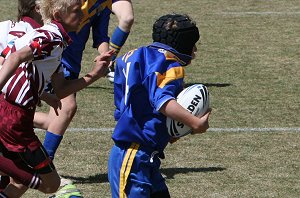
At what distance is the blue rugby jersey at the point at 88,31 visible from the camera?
26.4 feet

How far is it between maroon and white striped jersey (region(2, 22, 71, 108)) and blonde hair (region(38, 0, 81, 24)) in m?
0.07

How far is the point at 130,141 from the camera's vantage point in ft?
17.8

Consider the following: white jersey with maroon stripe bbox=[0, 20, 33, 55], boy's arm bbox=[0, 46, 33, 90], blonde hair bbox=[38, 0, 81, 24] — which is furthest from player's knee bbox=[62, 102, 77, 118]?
boy's arm bbox=[0, 46, 33, 90]

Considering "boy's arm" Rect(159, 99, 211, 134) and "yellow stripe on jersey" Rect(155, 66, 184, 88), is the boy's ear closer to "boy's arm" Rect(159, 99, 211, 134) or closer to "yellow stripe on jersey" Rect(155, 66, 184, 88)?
"yellow stripe on jersey" Rect(155, 66, 184, 88)

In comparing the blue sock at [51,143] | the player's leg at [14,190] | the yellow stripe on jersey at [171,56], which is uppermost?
the yellow stripe on jersey at [171,56]

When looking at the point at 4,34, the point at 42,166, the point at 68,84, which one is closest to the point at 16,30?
the point at 4,34

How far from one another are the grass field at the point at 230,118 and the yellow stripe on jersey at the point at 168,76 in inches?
74.2

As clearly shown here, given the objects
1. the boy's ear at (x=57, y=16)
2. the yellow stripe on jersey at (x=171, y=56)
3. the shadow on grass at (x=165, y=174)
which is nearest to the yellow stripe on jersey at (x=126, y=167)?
the yellow stripe on jersey at (x=171, y=56)

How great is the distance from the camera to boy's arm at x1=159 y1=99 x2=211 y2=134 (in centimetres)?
512

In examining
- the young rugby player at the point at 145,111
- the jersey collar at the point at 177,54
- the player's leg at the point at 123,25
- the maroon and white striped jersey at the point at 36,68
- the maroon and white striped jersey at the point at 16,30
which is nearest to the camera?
the young rugby player at the point at 145,111

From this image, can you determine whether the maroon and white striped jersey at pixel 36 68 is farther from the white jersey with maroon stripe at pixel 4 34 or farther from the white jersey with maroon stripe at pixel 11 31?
the white jersey with maroon stripe at pixel 4 34

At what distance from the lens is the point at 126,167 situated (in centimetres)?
539

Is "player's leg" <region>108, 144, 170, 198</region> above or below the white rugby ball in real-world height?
below

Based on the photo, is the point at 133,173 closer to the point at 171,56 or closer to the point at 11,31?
the point at 171,56
